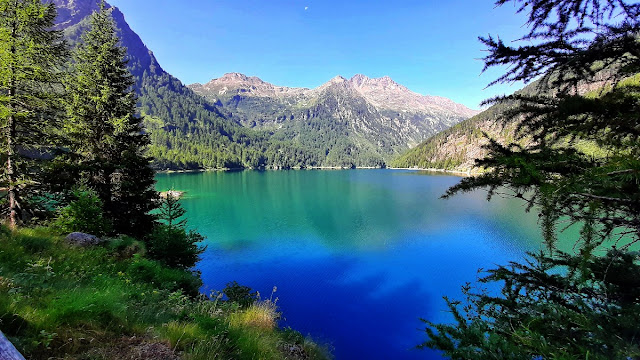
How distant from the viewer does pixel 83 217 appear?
1152 centimetres

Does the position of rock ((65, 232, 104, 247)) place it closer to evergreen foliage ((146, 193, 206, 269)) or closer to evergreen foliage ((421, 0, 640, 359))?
evergreen foliage ((146, 193, 206, 269))

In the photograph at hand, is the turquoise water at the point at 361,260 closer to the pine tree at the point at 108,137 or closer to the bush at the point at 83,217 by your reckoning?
the pine tree at the point at 108,137

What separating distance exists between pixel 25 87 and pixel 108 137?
13.6ft

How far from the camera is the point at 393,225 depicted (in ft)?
127

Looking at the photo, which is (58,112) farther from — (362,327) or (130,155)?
(362,327)

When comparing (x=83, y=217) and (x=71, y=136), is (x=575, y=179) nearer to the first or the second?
(x=83, y=217)

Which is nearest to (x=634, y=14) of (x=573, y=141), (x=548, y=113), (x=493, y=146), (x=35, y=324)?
(x=548, y=113)

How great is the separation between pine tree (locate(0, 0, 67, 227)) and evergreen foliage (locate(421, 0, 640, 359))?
1559cm

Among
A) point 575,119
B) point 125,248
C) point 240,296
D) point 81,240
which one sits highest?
point 575,119

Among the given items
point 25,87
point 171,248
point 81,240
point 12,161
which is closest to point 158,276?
point 81,240

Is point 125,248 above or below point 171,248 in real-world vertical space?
above

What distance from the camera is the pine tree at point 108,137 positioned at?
14.6 meters

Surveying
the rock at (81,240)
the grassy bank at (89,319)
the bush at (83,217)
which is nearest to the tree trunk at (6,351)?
the grassy bank at (89,319)

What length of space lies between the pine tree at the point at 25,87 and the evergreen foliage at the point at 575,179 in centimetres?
1559
